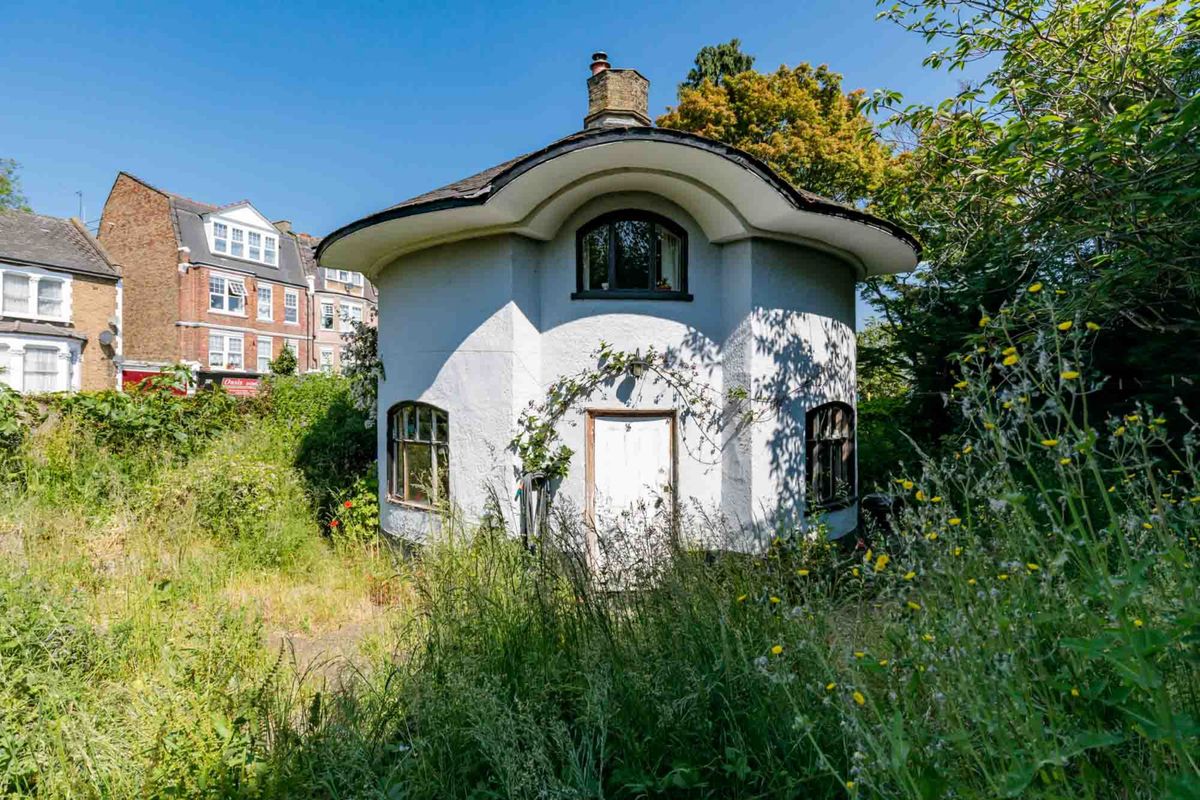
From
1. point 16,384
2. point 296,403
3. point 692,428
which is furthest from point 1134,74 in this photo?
point 16,384

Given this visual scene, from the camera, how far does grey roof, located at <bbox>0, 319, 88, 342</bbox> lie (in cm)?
2191

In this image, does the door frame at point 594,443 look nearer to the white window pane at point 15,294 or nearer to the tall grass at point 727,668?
the tall grass at point 727,668

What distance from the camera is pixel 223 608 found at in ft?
17.5

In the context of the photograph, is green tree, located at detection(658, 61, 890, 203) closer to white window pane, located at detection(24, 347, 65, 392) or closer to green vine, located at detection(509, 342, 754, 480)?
green vine, located at detection(509, 342, 754, 480)

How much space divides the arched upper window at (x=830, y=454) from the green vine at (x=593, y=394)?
1.32 m

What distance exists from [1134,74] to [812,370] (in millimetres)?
4183

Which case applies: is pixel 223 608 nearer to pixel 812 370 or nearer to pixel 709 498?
pixel 709 498

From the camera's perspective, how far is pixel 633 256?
7.59 meters

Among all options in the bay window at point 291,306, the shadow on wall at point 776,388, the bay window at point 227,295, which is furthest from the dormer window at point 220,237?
the shadow on wall at point 776,388

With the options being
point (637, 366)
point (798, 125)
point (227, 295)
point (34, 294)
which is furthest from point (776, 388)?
point (227, 295)

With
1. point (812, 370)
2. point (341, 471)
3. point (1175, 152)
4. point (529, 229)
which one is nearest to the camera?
point (1175, 152)

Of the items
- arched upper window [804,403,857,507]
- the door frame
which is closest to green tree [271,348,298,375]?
the door frame

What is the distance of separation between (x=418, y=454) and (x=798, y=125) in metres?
14.6

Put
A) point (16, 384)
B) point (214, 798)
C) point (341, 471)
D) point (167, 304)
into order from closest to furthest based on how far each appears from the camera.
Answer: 1. point (214, 798)
2. point (341, 471)
3. point (16, 384)
4. point (167, 304)
